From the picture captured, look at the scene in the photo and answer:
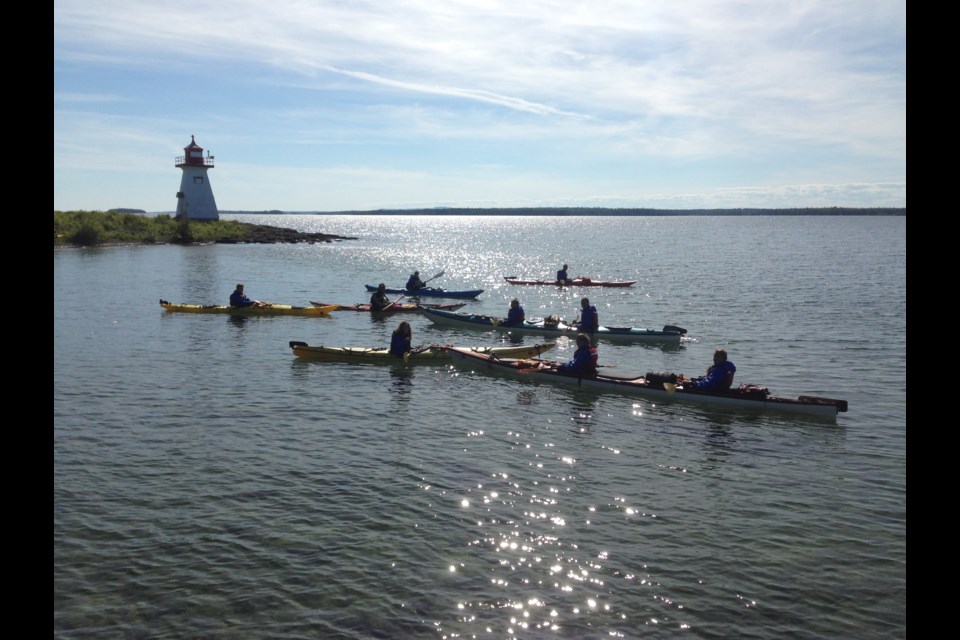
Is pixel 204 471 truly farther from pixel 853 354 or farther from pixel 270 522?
pixel 853 354

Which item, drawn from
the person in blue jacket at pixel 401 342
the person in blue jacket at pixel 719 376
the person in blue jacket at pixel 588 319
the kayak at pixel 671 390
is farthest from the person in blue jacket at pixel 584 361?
the person in blue jacket at pixel 588 319

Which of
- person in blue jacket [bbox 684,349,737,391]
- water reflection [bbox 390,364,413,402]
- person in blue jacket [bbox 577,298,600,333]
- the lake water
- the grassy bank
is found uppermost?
the grassy bank

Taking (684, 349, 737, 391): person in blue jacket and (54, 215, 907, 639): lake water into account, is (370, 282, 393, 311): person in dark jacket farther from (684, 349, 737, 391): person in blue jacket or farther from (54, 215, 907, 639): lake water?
(684, 349, 737, 391): person in blue jacket

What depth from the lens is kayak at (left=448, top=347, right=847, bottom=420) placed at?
1867 cm

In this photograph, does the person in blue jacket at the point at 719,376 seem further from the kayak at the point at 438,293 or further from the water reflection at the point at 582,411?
the kayak at the point at 438,293

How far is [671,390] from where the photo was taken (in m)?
20.1

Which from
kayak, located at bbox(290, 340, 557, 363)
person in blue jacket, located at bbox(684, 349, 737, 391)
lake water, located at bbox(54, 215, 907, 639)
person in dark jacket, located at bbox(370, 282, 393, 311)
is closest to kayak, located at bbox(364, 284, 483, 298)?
person in dark jacket, located at bbox(370, 282, 393, 311)

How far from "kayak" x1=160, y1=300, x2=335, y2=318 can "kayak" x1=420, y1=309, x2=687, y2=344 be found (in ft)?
22.7

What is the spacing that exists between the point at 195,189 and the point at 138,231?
39.2 ft

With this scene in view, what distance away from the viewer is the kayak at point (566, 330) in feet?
97.7

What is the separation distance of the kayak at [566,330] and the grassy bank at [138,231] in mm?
60354
